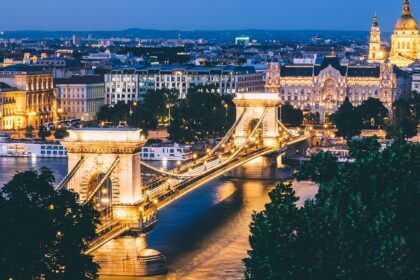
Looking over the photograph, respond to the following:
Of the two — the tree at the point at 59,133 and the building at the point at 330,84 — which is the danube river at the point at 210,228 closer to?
the tree at the point at 59,133

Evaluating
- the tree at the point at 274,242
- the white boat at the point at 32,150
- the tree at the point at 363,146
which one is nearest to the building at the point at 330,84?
the white boat at the point at 32,150

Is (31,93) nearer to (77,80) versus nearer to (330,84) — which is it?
(77,80)

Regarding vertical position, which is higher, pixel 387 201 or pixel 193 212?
pixel 387 201

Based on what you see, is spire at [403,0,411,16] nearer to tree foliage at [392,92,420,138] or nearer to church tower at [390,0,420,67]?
church tower at [390,0,420,67]

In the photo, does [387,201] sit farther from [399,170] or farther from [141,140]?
[141,140]

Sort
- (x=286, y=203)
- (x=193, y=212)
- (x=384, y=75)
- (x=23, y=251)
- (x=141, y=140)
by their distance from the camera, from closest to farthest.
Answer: (x=286, y=203) → (x=23, y=251) → (x=141, y=140) → (x=193, y=212) → (x=384, y=75)

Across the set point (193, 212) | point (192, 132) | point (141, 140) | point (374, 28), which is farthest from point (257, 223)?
point (374, 28)
